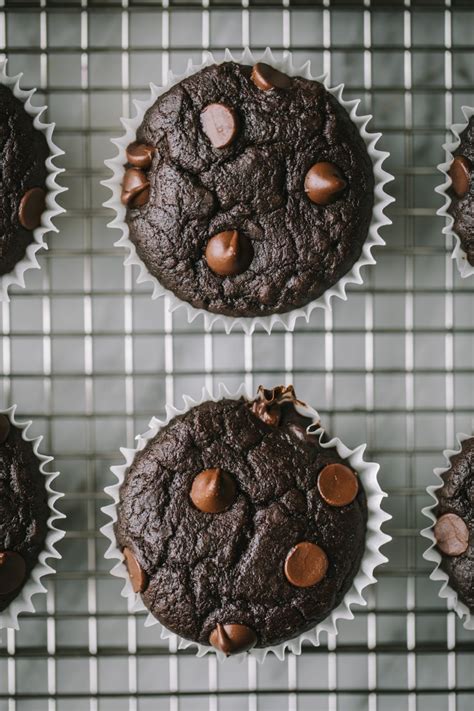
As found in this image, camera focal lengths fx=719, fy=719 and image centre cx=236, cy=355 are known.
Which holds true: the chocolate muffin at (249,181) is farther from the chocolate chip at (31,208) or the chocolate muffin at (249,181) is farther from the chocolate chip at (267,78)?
the chocolate chip at (31,208)

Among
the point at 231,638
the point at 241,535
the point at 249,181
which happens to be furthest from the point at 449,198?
the point at 231,638

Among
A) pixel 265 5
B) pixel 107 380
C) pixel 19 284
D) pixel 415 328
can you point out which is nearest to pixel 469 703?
pixel 415 328

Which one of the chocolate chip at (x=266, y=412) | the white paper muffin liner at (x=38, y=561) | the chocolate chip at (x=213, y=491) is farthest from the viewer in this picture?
the white paper muffin liner at (x=38, y=561)

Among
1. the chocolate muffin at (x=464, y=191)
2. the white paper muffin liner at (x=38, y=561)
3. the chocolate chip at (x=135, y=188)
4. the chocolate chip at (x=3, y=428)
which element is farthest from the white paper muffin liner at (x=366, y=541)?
the chocolate muffin at (x=464, y=191)

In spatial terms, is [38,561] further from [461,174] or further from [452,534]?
[461,174]

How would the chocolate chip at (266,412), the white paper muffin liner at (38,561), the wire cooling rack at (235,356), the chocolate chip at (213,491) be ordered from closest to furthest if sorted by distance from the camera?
the chocolate chip at (213,491)
the chocolate chip at (266,412)
the white paper muffin liner at (38,561)
the wire cooling rack at (235,356)

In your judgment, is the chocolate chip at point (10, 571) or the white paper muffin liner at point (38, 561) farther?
the white paper muffin liner at point (38, 561)

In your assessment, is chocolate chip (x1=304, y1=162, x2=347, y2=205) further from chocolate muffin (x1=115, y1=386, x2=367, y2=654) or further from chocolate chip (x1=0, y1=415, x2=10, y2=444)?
chocolate chip (x1=0, y1=415, x2=10, y2=444)
